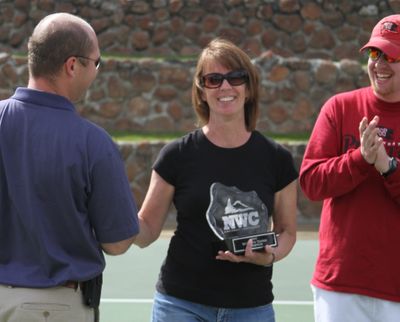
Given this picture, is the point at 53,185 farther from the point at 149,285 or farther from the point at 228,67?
the point at 149,285

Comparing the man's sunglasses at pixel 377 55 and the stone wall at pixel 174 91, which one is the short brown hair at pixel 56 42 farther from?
the stone wall at pixel 174 91

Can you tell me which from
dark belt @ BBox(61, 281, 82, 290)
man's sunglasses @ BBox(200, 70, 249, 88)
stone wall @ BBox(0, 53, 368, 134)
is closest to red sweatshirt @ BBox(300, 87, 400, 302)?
man's sunglasses @ BBox(200, 70, 249, 88)

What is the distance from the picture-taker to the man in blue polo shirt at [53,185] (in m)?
3.89

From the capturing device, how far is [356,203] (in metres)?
4.77

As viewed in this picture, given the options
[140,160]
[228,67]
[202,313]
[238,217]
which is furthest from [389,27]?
[140,160]

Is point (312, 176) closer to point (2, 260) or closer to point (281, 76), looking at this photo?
point (2, 260)

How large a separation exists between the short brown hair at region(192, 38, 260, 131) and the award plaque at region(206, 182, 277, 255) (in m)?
0.38

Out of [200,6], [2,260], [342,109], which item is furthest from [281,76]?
[2,260]

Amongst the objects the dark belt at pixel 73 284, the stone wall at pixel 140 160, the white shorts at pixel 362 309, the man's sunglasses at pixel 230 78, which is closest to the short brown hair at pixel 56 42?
the dark belt at pixel 73 284

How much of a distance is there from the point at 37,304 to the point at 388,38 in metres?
2.00

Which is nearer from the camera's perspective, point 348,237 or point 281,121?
point 348,237

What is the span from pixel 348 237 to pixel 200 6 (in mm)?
14827

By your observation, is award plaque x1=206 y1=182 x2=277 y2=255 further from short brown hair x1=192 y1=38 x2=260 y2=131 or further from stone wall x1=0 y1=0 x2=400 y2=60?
stone wall x1=0 y1=0 x2=400 y2=60

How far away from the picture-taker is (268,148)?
4855mm
